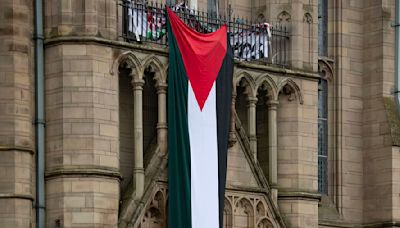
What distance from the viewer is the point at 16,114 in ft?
135

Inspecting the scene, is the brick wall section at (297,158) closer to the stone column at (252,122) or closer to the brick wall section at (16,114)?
the stone column at (252,122)

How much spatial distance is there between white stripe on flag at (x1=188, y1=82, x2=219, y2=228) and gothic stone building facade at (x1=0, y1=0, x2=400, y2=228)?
0.58 m

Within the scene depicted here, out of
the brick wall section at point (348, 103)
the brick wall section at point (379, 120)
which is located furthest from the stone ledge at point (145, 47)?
the brick wall section at point (379, 120)

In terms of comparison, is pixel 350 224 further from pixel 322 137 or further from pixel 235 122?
pixel 235 122

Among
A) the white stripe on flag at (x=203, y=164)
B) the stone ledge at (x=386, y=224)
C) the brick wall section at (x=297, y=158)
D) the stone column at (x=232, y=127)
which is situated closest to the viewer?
the white stripe on flag at (x=203, y=164)

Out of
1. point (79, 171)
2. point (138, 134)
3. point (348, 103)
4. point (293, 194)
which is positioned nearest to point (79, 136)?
point (79, 171)

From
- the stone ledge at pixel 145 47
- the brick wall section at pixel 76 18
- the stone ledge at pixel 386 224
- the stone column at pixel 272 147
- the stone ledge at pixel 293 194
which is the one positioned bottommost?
the stone ledge at pixel 386 224

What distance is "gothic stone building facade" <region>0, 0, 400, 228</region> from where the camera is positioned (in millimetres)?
41156

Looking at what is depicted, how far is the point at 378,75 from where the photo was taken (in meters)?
47.6

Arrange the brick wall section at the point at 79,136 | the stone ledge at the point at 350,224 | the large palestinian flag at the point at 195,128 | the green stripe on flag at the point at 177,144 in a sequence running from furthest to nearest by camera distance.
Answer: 1. the stone ledge at the point at 350,224
2. the large palestinian flag at the point at 195,128
3. the green stripe on flag at the point at 177,144
4. the brick wall section at the point at 79,136

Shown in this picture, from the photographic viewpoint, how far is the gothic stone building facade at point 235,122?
41156 millimetres

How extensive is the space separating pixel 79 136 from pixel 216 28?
463 cm

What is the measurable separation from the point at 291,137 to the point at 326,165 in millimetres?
2642

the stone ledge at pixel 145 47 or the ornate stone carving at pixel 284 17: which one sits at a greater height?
the ornate stone carving at pixel 284 17
